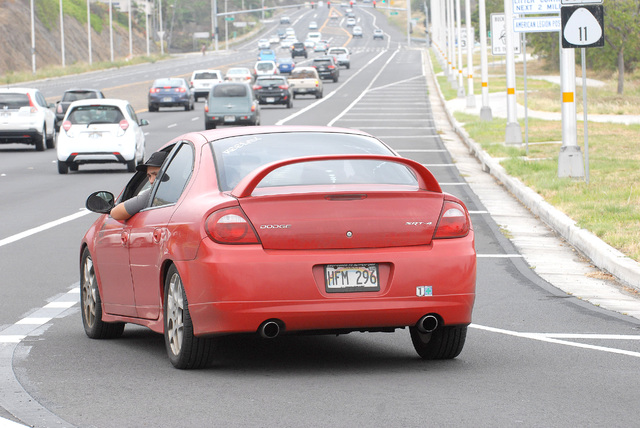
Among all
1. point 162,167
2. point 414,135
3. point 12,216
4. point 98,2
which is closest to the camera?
point 162,167

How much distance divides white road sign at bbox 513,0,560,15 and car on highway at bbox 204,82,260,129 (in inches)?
741

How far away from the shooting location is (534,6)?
82.2ft

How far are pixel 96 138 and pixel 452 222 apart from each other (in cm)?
2051

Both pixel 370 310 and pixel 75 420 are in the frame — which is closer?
pixel 75 420

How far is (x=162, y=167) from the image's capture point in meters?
8.54

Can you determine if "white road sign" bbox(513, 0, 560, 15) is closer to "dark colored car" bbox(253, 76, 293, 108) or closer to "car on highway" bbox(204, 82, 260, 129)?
"car on highway" bbox(204, 82, 260, 129)

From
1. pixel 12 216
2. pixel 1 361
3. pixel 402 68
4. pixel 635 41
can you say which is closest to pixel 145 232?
pixel 1 361

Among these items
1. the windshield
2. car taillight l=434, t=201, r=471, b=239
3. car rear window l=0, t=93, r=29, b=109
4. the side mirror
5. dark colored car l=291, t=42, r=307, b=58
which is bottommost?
car taillight l=434, t=201, r=471, b=239

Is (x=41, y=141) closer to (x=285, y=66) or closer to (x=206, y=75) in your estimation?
(x=206, y=75)

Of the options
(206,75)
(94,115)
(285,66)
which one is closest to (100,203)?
(94,115)

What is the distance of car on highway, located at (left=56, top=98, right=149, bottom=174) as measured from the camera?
2709cm

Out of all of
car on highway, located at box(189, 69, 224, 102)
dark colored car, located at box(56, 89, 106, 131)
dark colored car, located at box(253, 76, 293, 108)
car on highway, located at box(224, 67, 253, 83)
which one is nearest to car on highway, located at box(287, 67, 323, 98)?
car on highway, located at box(189, 69, 224, 102)

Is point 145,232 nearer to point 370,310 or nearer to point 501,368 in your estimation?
point 370,310

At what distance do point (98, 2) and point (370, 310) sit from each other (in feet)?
479
